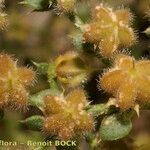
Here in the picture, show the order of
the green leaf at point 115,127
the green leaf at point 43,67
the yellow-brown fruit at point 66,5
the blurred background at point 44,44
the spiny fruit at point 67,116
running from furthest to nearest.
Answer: the blurred background at point 44,44
the green leaf at point 43,67
the yellow-brown fruit at point 66,5
the green leaf at point 115,127
the spiny fruit at point 67,116

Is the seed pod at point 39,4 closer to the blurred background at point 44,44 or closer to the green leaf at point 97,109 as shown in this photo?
the blurred background at point 44,44

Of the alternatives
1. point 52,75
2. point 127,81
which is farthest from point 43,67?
point 127,81

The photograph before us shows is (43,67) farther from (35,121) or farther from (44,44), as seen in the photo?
(44,44)

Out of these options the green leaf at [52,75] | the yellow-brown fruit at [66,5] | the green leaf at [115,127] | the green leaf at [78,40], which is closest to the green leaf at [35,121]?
the green leaf at [52,75]

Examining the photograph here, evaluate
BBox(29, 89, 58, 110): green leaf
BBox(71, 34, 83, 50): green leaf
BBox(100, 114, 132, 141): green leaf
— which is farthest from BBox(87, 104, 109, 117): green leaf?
BBox(71, 34, 83, 50): green leaf

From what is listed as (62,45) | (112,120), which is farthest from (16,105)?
(62,45)
